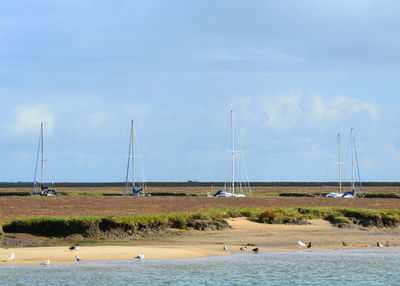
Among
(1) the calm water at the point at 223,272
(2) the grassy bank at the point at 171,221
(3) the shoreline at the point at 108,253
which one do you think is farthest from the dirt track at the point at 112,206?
(1) the calm water at the point at 223,272

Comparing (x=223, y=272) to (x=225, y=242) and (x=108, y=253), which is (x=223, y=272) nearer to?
(x=108, y=253)

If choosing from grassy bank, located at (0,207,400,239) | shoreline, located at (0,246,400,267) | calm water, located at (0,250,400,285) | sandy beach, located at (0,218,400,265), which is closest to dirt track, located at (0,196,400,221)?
grassy bank, located at (0,207,400,239)

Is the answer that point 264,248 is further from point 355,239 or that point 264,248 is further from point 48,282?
point 48,282

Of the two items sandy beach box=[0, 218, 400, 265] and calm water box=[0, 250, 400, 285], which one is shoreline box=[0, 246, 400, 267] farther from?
calm water box=[0, 250, 400, 285]

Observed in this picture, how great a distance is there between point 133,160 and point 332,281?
96.3 metres

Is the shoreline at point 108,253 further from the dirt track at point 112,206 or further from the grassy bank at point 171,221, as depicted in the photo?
the dirt track at point 112,206

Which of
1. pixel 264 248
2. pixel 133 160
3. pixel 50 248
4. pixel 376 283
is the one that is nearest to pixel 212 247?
pixel 264 248

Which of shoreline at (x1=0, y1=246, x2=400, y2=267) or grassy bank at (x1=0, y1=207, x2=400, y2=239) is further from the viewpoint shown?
grassy bank at (x1=0, y1=207, x2=400, y2=239)

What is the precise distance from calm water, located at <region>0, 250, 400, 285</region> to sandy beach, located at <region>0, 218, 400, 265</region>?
1.42 metres

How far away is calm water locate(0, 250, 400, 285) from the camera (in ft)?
89.6

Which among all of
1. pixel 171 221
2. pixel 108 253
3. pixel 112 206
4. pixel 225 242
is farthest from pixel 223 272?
pixel 112 206

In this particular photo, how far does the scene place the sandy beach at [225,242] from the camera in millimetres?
32281

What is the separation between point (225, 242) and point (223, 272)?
981 cm

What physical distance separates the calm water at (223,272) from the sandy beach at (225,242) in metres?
1.42
